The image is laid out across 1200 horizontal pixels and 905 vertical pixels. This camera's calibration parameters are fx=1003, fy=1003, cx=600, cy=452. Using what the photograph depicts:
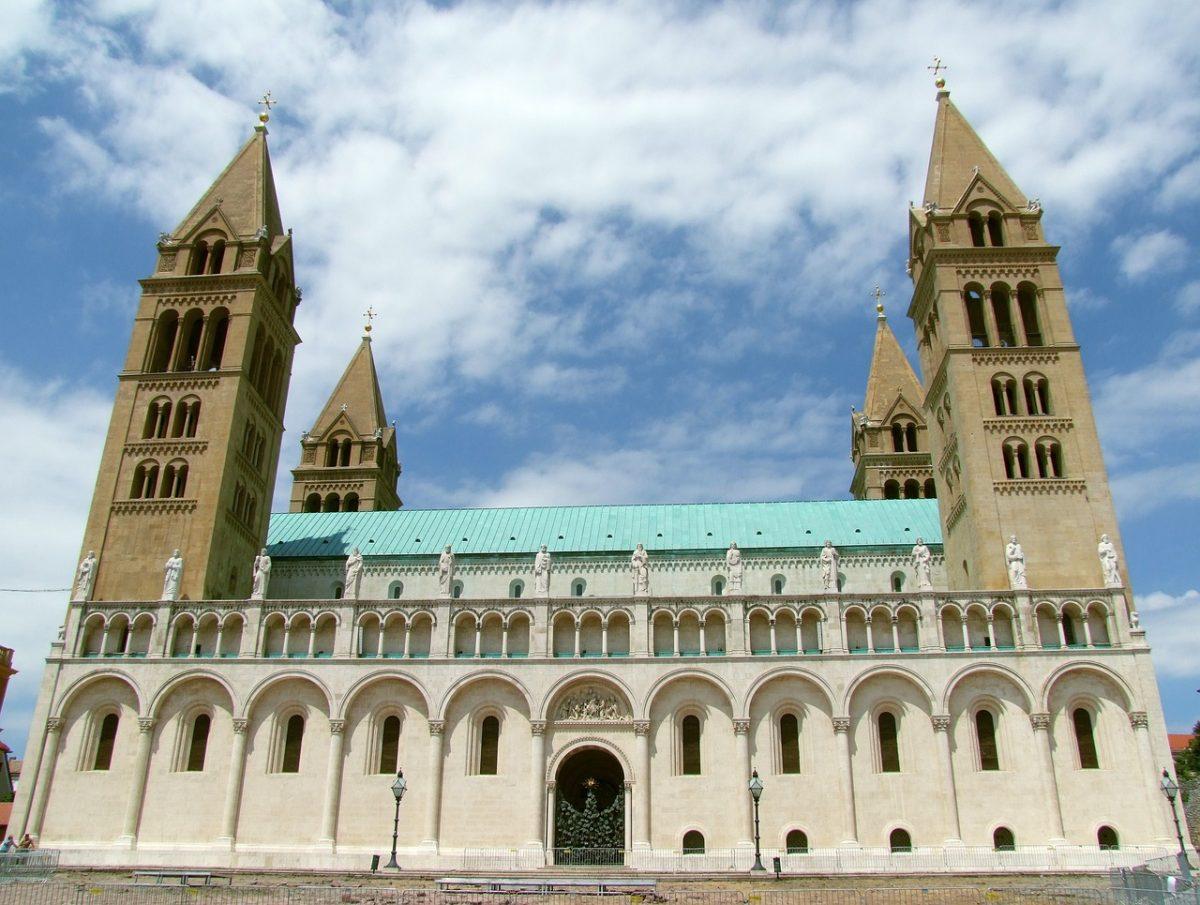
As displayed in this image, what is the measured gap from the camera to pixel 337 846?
39.0 metres

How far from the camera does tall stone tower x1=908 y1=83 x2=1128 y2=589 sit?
1699 inches

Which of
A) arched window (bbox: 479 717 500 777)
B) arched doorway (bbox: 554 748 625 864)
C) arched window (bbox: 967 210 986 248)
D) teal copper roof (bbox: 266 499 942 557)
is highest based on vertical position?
arched window (bbox: 967 210 986 248)

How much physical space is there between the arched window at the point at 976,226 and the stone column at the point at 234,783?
134ft

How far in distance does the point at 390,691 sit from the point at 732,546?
15.8 m

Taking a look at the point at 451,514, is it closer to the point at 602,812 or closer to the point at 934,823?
the point at 602,812

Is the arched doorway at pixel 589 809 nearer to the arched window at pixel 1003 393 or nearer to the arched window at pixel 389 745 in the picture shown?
the arched window at pixel 389 745

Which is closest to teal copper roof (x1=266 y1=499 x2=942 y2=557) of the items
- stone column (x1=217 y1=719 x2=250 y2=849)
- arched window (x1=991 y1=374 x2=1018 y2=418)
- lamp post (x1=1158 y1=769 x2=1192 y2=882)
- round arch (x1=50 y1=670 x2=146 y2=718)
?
arched window (x1=991 y1=374 x2=1018 y2=418)

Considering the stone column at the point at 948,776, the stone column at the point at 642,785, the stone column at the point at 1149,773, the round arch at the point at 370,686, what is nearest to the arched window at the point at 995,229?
the stone column at the point at 1149,773

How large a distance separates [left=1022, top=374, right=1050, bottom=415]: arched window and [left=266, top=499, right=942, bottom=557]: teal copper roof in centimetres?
844

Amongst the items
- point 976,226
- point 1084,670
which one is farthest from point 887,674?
point 976,226

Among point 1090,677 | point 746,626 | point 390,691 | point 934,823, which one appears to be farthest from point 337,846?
point 1090,677

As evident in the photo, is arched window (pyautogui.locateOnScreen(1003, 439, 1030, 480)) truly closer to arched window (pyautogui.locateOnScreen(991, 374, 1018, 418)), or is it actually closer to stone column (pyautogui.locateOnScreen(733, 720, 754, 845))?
arched window (pyautogui.locateOnScreen(991, 374, 1018, 418))

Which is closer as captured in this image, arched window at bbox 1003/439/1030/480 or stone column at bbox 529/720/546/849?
stone column at bbox 529/720/546/849

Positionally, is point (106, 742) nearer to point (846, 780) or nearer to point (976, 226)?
point (846, 780)
